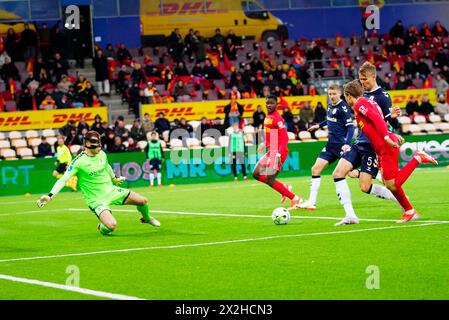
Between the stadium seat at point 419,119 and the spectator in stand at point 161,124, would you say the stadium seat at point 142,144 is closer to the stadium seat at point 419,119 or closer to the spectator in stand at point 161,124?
the spectator in stand at point 161,124

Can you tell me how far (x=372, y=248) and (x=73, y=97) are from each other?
80.4ft

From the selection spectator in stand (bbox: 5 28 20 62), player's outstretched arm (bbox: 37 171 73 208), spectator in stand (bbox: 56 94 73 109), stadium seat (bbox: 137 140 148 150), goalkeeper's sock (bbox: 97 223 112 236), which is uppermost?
spectator in stand (bbox: 5 28 20 62)

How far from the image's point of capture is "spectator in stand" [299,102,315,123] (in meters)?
36.2

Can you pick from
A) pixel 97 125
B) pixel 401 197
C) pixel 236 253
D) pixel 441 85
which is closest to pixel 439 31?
pixel 441 85

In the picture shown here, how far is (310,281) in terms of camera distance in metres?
9.84

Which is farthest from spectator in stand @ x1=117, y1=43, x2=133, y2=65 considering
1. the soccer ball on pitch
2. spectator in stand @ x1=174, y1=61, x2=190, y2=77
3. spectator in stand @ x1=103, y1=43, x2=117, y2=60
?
the soccer ball on pitch

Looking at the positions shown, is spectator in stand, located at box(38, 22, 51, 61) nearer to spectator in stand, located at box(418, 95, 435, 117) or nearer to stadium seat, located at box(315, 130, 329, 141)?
stadium seat, located at box(315, 130, 329, 141)

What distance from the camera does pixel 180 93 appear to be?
3678cm

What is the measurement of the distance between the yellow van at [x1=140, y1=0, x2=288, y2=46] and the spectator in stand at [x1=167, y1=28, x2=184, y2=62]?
340cm

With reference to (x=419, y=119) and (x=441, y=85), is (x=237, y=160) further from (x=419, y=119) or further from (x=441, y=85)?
(x=441, y=85)

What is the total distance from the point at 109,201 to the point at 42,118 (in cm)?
1914

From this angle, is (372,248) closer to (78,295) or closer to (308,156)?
(78,295)

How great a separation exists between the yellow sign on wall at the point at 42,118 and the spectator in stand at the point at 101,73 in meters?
3.04

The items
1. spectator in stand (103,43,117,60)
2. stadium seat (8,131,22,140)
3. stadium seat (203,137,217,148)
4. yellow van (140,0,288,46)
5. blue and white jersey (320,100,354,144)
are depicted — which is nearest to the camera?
blue and white jersey (320,100,354,144)
